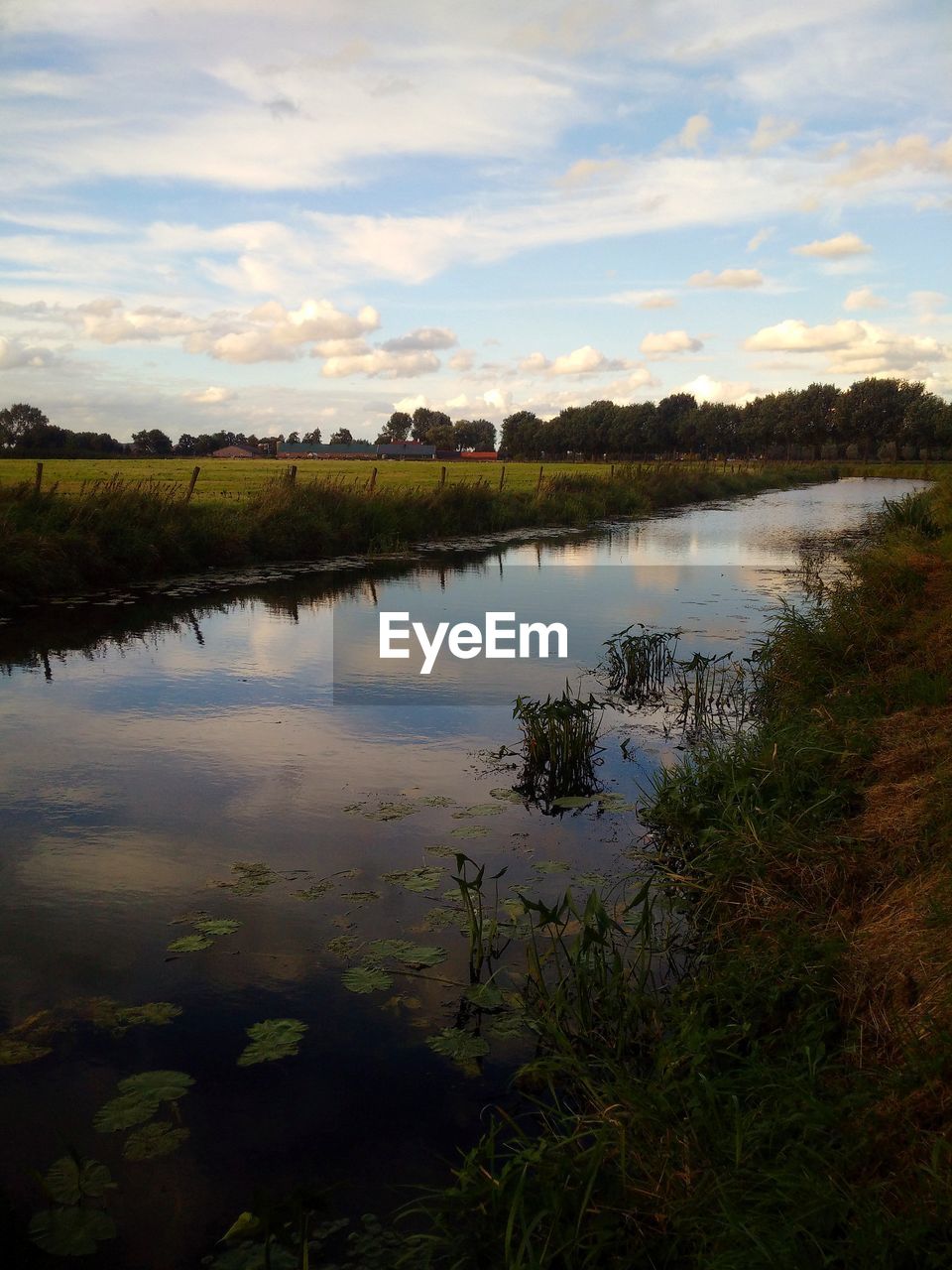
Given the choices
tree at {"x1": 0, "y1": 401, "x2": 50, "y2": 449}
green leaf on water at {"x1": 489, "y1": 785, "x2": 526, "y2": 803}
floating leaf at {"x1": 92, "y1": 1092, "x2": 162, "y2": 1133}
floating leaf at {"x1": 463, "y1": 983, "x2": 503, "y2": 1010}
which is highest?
tree at {"x1": 0, "y1": 401, "x2": 50, "y2": 449}

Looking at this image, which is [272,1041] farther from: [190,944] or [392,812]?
[392,812]

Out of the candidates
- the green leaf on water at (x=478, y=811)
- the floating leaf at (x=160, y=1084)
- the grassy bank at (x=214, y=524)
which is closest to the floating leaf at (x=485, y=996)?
the floating leaf at (x=160, y=1084)

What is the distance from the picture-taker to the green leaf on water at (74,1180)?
339 centimetres

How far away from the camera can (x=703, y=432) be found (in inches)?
4855

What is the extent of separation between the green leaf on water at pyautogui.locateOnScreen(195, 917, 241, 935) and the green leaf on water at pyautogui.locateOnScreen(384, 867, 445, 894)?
3.25 ft

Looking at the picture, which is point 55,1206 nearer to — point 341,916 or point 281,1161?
point 281,1161

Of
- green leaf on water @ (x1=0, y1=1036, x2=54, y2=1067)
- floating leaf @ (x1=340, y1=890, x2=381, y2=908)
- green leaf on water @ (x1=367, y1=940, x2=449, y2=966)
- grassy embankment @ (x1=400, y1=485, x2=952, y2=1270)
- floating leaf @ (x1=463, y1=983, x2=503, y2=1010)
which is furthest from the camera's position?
floating leaf @ (x1=340, y1=890, x2=381, y2=908)

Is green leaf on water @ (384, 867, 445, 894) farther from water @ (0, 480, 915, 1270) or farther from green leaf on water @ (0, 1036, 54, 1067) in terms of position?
green leaf on water @ (0, 1036, 54, 1067)

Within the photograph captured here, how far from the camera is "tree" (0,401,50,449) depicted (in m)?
88.4

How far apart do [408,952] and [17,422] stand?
10718 cm

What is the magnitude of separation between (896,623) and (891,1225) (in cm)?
807

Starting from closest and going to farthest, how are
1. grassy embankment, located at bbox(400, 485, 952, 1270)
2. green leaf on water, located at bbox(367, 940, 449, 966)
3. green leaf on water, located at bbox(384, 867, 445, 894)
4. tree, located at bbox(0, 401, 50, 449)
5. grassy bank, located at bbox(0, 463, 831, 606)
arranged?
1. grassy embankment, located at bbox(400, 485, 952, 1270)
2. green leaf on water, located at bbox(367, 940, 449, 966)
3. green leaf on water, located at bbox(384, 867, 445, 894)
4. grassy bank, located at bbox(0, 463, 831, 606)
5. tree, located at bbox(0, 401, 50, 449)

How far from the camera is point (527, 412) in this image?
14738cm

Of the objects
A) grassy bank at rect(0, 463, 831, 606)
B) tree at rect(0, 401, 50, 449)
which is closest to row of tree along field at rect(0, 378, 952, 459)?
tree at rect(0, 401, 50, 449)
